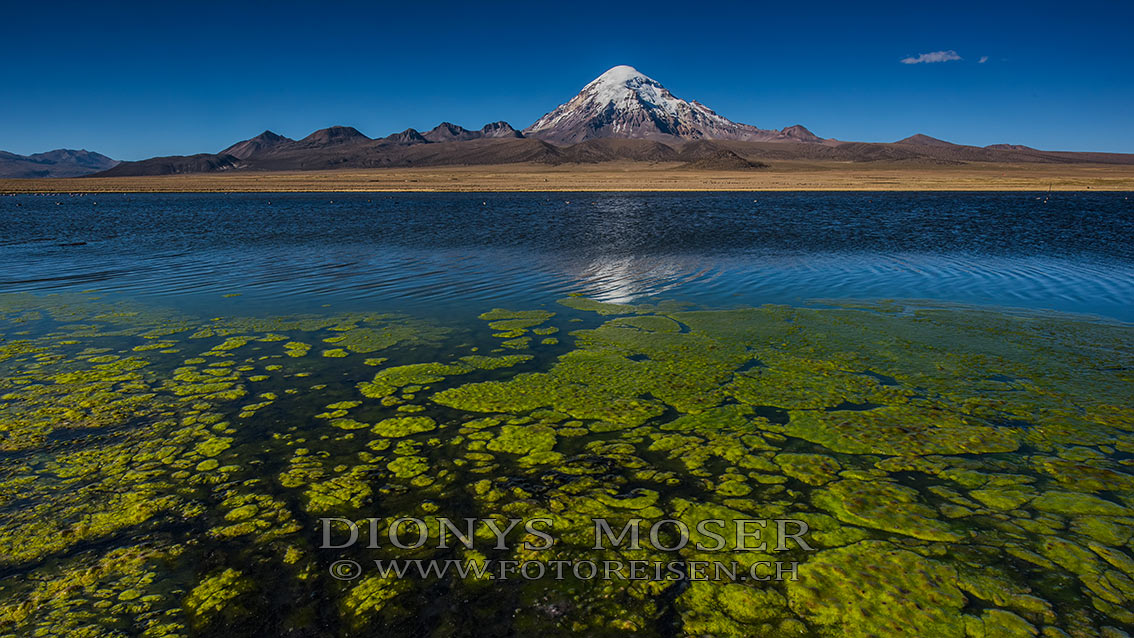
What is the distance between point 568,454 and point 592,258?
20121 mm

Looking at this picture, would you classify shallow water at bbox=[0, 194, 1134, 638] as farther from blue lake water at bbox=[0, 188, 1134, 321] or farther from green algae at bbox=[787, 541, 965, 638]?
blue lake water at bbox=[0, 188, 1134, 321]

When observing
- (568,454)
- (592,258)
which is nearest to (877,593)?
(568,454)

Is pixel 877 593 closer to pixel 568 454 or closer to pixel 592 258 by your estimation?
pixel 568 454

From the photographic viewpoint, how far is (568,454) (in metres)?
8.73

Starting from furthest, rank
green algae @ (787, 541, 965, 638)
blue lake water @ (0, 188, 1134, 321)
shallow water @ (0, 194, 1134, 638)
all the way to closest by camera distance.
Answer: blue lake water @ (0, 188, 1134, 321), shallow water @ (0, 194, 1134, 638), green algae @ (787, 541, 965, 638)

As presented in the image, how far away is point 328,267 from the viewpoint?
25.8 metres

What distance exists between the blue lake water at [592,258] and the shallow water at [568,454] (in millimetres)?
601

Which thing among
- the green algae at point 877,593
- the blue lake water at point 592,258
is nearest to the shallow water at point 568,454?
the green algae at point 877,593

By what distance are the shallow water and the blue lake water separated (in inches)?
23.6

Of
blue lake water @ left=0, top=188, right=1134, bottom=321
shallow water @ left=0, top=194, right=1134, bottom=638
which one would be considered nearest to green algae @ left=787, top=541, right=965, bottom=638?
shallow water @ left=0, top=194, right=1134, bottom=638

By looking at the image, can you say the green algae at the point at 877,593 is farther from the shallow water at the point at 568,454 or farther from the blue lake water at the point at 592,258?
the blue lake water at the point at 592,258

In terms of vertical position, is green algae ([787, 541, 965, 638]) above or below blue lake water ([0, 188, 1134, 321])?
below

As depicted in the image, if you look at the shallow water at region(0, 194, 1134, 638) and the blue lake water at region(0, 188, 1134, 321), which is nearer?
the shallow water at region(0, 194, 1134, 638)

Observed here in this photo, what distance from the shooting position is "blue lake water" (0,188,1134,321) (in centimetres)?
2022
